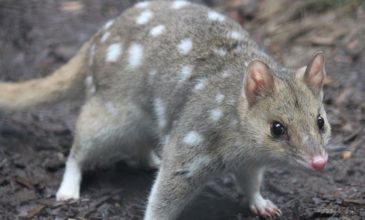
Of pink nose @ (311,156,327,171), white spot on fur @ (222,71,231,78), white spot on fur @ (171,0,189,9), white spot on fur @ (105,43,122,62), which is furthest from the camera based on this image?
white spot on fur @ (171,0,189,9)

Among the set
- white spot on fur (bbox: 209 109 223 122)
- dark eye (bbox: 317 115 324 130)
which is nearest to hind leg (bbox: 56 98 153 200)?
white spot on fur (bbox: 209 109 223 122)

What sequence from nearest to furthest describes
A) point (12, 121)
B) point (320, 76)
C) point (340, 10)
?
point (320, 76)
point (12, 121)
point (340, 10)

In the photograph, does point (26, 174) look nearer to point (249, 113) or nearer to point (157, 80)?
point (157, 80)

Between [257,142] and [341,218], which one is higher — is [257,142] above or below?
above

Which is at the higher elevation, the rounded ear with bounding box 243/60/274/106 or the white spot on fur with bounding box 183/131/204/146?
the rounded ear with bounding box 243/60/274/106

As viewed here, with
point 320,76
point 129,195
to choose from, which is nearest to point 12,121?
point 129,195

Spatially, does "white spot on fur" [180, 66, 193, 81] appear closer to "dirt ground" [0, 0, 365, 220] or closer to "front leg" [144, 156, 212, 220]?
"front leg" [144, 156, 212, 220]

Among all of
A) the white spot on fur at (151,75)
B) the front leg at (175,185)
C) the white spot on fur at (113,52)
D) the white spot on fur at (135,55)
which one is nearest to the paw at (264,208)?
the front leg at (175,185)
